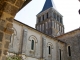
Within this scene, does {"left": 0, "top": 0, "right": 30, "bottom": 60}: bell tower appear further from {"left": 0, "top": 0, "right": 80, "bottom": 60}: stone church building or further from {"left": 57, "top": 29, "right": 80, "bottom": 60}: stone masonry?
{"left": 57, "top": 29, "right": 80, "bottom": 60}: stone masonry

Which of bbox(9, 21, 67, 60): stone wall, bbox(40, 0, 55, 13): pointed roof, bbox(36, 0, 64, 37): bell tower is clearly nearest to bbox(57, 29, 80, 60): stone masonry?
bbox(9, 21, 67, 60): stone wall

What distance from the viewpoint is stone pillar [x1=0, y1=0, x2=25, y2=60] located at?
2.95 m

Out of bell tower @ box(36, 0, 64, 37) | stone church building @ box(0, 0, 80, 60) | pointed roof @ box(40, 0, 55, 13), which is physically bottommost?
stone church building @ box(0, 0, 80, 60)

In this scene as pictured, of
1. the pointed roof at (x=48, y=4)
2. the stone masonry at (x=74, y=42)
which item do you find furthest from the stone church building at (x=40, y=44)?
the pointed roof at (x=48, y=4)

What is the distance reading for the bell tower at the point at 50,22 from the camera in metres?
34.5

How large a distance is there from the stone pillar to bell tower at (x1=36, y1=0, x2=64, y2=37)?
3036cm

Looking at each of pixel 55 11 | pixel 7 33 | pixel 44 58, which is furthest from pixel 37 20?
pixel 7 33

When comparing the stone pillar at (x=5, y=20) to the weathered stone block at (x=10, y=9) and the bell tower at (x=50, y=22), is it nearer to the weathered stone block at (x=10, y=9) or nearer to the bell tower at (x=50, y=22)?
the weathered stone block at (x=10, y=9)

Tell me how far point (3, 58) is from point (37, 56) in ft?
48.4

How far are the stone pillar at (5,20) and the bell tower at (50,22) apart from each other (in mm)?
30359

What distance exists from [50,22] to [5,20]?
32.3 metres

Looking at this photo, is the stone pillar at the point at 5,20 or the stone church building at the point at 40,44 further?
the stone church building at the point at 40,44

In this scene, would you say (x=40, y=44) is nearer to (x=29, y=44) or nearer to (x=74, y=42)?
(x=29, y=44)

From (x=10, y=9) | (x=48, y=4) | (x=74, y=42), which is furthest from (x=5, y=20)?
(x=48, y=4)
